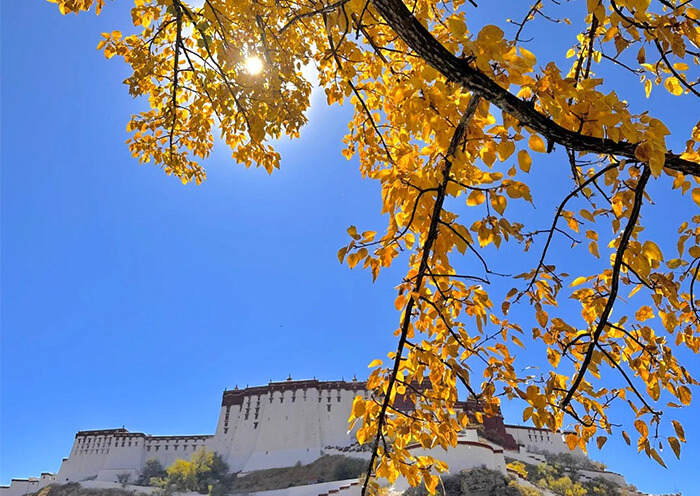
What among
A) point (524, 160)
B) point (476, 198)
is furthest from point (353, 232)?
point (524, 160)

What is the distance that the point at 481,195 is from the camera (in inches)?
50.0

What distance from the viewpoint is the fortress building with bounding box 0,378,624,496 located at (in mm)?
33344

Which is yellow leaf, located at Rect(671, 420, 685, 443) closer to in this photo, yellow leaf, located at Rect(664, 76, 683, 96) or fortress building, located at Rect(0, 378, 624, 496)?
yellow leaf, located at Rect(664, 76, 683, 96)

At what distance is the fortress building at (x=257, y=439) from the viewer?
33344 millimetres

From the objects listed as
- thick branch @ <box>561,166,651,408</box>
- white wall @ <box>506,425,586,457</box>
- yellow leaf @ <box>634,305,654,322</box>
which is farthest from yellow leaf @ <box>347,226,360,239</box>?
white wall @ <box>506,425,586,457</box>

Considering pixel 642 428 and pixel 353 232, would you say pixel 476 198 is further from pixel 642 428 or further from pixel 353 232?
pixel 642 428

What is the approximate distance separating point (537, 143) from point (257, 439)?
38594 mm

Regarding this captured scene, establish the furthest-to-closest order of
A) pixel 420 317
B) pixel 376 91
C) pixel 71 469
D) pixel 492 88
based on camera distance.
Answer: pixel 71 469
pixel 376 91
pixel 420 317
pixel 492 88

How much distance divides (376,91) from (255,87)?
2.56ft

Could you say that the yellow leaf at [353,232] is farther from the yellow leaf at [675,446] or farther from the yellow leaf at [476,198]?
the yellow leaf at [675,446]

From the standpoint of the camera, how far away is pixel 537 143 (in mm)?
A: 1122

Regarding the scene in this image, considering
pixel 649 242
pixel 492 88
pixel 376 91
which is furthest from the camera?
pixel 376 91

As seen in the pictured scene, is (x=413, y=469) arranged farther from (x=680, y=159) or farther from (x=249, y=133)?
(x=249, y=133)

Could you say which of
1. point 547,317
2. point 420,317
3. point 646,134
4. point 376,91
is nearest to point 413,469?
point 420,317
